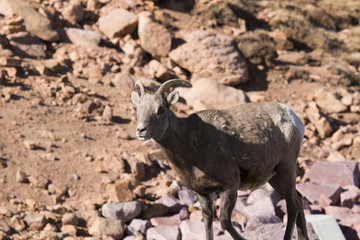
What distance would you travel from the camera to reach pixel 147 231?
845cm

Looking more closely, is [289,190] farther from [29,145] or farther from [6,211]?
[29,145]

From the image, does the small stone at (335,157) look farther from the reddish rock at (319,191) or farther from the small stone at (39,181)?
the small stone at (39,181)

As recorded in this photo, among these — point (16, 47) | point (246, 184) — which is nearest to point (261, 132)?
point (246, 184)

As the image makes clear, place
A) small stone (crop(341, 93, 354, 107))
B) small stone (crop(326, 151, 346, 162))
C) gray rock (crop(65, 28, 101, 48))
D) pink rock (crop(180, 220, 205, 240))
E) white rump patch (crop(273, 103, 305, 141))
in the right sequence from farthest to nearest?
small stone (crop(341, 93, 354, 107)) < gray rock (crop(65, 28, 101, 48)) < small stone (crop(326, 151, 346, 162)) < pink rock (crop(180, 220, 205, 240)) < white rump patch (crop(273, 103, 305, 141))

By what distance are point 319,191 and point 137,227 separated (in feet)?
13.3

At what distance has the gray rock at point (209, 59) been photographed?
1549 centimetres

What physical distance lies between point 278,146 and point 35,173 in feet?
19.3

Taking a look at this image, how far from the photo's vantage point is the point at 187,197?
32.0 feet

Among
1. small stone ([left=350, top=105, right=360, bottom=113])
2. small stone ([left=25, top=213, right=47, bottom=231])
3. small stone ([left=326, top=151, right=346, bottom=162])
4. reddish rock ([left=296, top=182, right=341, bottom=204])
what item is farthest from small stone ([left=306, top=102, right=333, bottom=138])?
small stone ([left=25, top=213, right=47, bottom=231])

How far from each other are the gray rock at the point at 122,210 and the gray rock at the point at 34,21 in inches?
296

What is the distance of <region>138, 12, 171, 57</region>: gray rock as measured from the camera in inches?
615

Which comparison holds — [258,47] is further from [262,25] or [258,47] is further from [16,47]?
[16,47]

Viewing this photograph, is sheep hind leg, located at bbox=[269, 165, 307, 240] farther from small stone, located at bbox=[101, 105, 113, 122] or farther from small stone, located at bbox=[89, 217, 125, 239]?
small stone, located at bbox=[101, 105, 113, 122]

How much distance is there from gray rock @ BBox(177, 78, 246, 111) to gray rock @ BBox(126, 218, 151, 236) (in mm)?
5370
